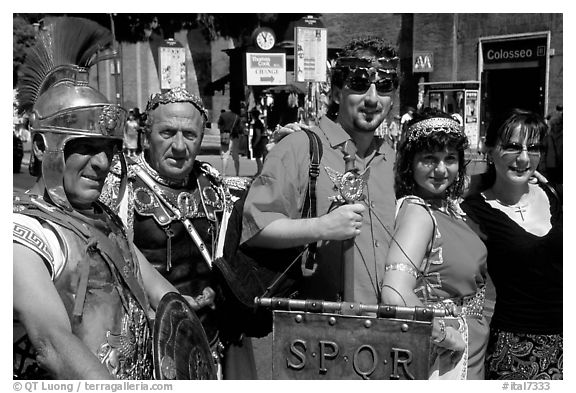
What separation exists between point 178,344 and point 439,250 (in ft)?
3.84

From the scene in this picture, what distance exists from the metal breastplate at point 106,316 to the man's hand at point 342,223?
819 mm

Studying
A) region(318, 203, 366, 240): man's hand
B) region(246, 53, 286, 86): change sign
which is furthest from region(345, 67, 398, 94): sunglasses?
region(246, 53, 286, 86): change sign

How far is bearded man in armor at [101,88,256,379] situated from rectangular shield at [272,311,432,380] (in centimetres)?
89

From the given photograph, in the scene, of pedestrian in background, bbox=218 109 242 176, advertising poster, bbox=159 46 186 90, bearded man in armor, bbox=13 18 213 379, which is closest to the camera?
bearded man in armor, bbox=13 18 213 379

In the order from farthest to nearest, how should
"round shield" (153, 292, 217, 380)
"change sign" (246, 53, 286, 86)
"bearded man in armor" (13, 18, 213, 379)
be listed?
"change sign" (246, 53, 286, 86)
"round shield" (153, 292, 217, 380)
"bearded man in armor" (13, 18, 213, 379)

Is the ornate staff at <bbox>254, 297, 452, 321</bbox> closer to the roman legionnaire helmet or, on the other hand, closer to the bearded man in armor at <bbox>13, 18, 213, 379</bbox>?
the bearded man in armor at <bbox>13, 18, 213, 379</bbox>

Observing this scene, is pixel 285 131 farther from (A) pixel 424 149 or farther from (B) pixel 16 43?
(B) pixel 16 43

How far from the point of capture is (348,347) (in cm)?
261

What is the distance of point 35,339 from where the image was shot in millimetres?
2225

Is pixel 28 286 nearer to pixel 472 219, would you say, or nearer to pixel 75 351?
pixel 75 351

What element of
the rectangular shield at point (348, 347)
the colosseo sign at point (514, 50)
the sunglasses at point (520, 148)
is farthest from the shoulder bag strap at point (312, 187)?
the colosseo sign at point (514, 50)

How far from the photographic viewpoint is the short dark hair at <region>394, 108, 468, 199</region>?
299 cm

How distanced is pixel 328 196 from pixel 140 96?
106 feet
